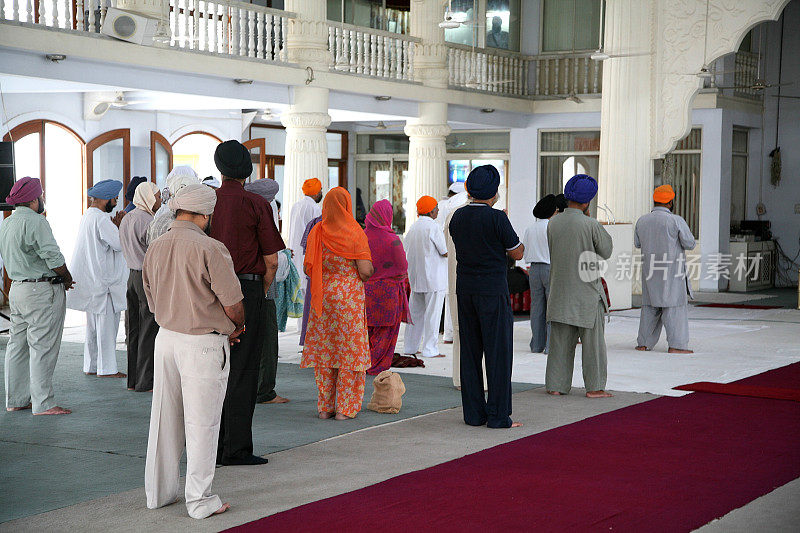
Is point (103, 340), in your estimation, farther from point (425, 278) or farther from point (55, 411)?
point (425, 278)

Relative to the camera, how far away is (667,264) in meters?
10.3

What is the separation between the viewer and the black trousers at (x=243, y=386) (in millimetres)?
5660

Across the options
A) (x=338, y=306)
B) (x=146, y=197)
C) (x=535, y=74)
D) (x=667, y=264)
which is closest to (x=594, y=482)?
(x=338, y=306)

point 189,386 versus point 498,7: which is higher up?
point 498,7

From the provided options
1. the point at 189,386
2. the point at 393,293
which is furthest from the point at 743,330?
the point at 189,386

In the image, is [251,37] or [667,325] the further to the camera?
[251,37]

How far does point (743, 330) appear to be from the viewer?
12.6 m

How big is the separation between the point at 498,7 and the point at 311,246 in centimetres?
1485

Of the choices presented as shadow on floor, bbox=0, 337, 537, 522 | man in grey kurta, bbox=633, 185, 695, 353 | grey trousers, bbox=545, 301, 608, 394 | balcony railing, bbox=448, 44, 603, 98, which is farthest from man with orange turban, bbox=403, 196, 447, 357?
balcony railing, bbox=448, 44, 603, 98

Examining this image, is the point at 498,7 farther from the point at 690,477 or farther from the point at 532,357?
the point at 690,477

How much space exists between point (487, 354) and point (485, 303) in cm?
32

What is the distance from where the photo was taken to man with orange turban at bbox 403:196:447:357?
10.0 m

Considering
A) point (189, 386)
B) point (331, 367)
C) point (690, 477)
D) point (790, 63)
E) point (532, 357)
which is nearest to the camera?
point (189, 386)

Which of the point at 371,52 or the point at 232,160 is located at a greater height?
the point at 371,52
